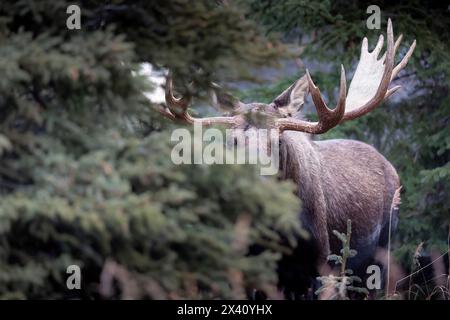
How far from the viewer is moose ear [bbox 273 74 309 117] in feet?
25.9

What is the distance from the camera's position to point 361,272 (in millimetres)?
8820

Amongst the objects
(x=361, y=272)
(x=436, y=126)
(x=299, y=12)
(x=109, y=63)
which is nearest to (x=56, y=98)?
(x=109, y=63)

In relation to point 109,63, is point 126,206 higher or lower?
lower

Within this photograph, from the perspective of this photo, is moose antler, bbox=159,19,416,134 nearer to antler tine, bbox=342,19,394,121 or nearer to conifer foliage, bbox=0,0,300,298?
antler tine, bbox=342,19,394,121

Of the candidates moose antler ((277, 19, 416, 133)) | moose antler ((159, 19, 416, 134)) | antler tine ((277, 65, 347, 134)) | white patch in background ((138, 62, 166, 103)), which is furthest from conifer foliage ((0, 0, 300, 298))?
antler tine ((277, 65, 347, 134))

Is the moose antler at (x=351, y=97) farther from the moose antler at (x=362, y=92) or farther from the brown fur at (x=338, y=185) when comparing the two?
the brown fur at (x=338, y=185)

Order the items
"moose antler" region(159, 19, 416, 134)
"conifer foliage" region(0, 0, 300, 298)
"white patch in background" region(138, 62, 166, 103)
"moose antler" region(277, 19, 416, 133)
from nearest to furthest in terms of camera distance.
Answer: "conifer foliage" region(0, 0, 300, 298), "white patch in background" region(138, 62, 166, 103), "moose antler" region(159, 19, 416, 134), "moose antler" region(277, 19, 416, 133)

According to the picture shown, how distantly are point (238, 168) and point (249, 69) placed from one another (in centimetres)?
57

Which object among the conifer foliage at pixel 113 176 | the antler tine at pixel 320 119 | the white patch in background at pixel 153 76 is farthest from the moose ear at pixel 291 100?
the conifer foliage at pixel 113 176

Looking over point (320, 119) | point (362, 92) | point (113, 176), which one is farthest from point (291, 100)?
point (113, 176)
